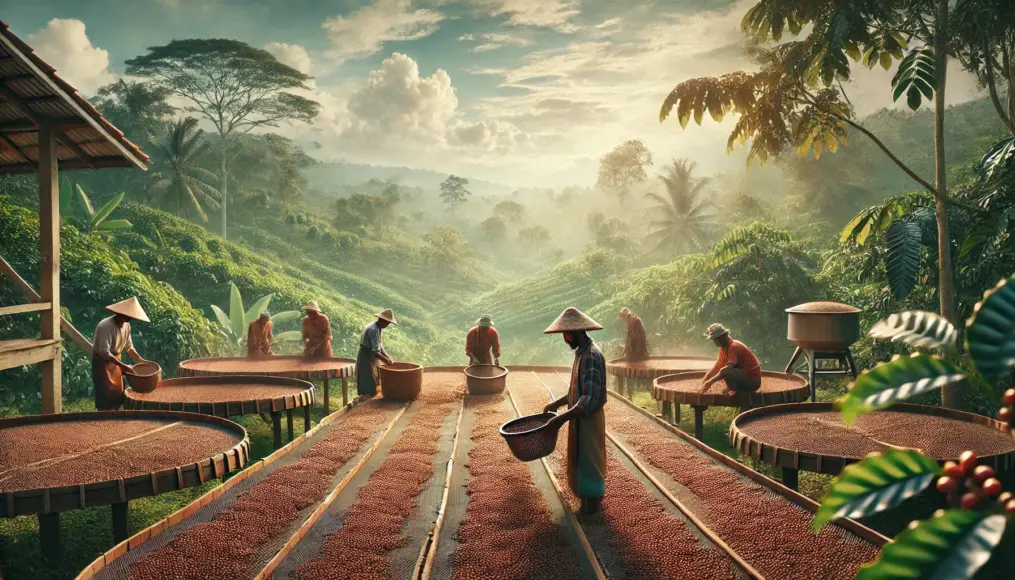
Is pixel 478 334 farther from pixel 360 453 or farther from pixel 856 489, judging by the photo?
pixel 856 489

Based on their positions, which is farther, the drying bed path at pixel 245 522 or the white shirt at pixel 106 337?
the white shirt at pixel 106 337

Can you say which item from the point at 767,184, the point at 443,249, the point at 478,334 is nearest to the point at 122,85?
the point at 443,249

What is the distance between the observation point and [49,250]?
20.6 ft

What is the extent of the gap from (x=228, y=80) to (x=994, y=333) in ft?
106

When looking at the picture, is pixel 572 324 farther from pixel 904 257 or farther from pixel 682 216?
pixel 682 216

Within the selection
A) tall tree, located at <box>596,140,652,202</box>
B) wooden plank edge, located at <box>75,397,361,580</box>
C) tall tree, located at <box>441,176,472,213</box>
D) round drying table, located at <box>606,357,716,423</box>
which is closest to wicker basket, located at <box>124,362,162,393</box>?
wooden plank edge, located at <box>75,397,361,580</box>

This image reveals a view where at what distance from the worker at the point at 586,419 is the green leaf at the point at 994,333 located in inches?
94.5

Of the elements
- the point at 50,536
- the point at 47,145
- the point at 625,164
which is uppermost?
the point at 625,164

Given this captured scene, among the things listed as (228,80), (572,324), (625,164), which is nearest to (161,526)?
(572,324)

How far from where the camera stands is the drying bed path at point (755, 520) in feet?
9.96

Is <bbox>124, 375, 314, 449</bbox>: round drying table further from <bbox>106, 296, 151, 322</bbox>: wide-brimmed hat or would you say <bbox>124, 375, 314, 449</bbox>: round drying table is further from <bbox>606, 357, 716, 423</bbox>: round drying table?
<bbox>606, 357, 716, 423</bbox>: round drying table

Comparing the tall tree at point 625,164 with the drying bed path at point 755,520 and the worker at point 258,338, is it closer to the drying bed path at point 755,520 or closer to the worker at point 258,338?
the worker at point 258,338

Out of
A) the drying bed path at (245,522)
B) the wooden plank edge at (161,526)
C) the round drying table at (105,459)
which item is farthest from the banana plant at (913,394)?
the round drying table at (105,459)

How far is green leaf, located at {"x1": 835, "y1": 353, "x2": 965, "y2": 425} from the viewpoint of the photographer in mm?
1488
